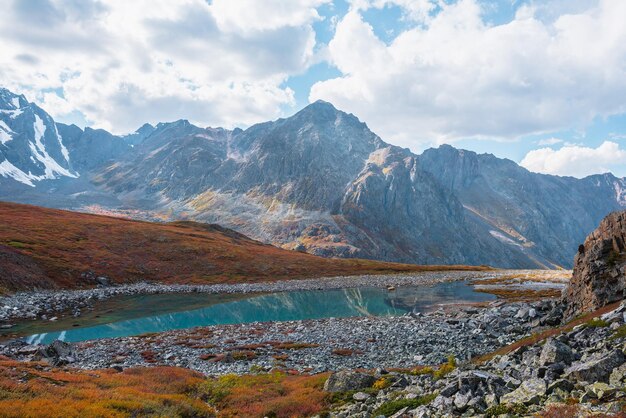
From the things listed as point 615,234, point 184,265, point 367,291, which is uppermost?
point 615,234

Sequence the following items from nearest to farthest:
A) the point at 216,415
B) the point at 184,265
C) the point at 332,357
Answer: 1. the point at 216,415
2. the point at 332,357
3. the point at 184,265

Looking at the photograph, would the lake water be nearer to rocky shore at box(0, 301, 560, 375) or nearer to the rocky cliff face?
rocky shore at box(0, 301, 560, 375)

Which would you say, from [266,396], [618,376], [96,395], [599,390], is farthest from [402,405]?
[96,395]

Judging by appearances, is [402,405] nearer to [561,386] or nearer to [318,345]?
[561,386]

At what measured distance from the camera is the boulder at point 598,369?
14.3 meters

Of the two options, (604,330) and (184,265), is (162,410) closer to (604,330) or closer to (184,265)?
(604,330)

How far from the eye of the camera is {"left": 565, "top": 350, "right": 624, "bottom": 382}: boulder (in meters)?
14.3

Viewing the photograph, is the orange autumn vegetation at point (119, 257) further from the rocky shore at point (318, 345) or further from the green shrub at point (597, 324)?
the green shrub at point (597, 324)

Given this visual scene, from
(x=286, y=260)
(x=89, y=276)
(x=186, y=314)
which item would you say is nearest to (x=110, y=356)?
(x=186, y=314)

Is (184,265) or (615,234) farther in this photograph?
(184,265)

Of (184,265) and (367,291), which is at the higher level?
(184,265)

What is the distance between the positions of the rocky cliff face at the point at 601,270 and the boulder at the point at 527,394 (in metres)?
22.7

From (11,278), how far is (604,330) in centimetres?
9228

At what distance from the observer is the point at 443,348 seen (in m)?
40.5
